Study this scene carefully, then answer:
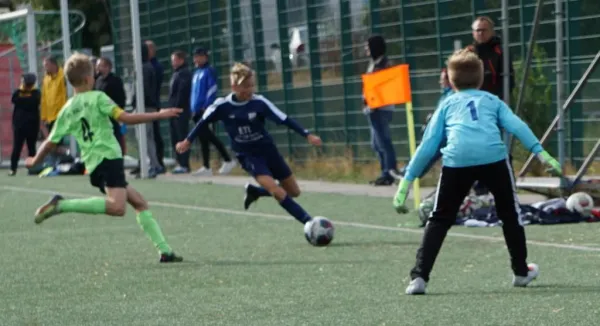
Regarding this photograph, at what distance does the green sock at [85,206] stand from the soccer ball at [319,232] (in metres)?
Result: 1.78

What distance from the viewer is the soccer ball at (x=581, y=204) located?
43.1ft

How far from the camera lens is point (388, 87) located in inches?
592

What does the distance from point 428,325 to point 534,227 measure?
5598mm

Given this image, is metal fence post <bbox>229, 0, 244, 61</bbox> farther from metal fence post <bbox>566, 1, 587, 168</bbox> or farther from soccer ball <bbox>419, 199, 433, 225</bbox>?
soccer ball <bbox>419, 199, 433, 225</bbox>

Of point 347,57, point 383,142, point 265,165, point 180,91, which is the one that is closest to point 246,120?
point 265,165

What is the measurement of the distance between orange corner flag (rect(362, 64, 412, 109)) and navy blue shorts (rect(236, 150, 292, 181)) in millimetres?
1812

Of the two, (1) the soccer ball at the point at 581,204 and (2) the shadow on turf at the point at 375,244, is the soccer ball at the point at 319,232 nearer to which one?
(2) the shadow on turf at the point at 375,244

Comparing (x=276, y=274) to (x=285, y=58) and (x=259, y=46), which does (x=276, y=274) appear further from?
(x=259, y=46)

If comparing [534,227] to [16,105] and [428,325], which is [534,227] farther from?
[16,105]

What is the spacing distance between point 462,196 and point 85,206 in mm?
3598

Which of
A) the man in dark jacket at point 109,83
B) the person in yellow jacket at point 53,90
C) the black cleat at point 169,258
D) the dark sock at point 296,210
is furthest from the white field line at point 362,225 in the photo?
the person in yellow jacket at point 53,90

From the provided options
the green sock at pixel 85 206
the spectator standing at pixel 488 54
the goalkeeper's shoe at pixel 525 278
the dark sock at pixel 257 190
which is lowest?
the goalkeeper's shoe at pixel 525 278

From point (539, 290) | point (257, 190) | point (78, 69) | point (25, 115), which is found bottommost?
point (539, 290)

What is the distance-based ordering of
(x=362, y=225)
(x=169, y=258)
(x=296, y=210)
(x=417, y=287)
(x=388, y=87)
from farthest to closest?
1. (x=388, y=87)
2. (x=362, y=225)
3. (x=296, y=210)
4. (x=169, y=258)
5. (x=417, y=287)
